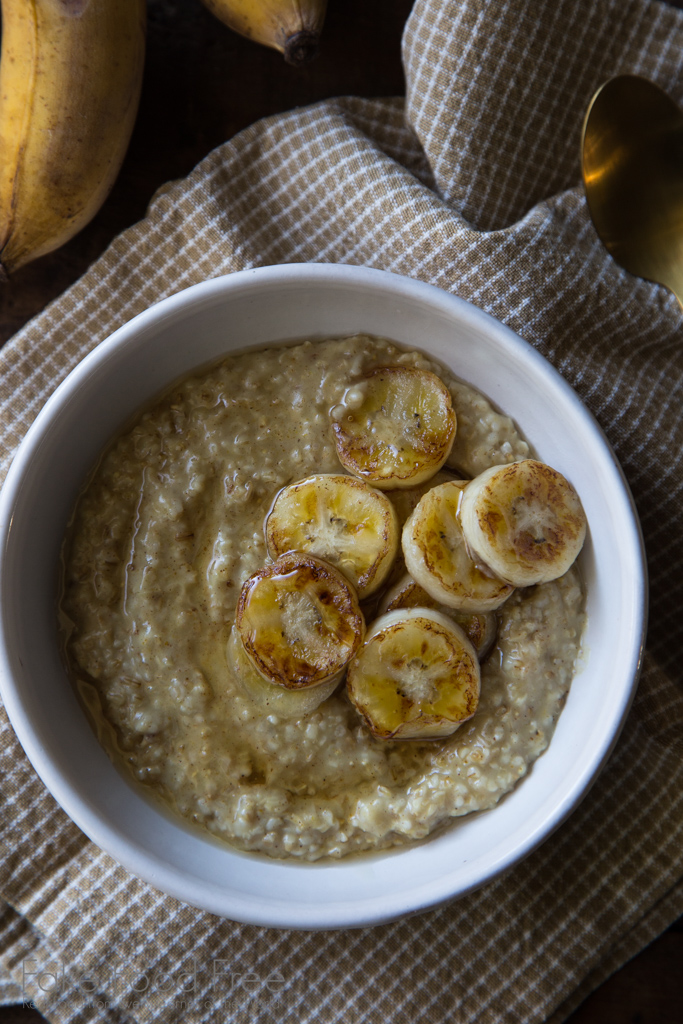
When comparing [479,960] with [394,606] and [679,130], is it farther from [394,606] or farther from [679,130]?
[679,130]

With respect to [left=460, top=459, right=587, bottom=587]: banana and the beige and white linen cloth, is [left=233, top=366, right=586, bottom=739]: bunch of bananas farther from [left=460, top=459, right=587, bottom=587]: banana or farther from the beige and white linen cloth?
the beige and white linen cloth

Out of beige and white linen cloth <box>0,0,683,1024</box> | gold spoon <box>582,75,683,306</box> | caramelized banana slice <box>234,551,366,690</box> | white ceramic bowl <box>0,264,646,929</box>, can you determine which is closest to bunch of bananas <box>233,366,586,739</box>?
caramelized banana slice <box>234,551,366,690</box>

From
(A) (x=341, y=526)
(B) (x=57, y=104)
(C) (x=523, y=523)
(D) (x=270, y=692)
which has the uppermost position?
(B) (x=57, y=104)

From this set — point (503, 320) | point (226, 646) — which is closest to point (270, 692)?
point (226, 646)

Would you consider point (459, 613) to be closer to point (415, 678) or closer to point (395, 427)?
point (415, 678)

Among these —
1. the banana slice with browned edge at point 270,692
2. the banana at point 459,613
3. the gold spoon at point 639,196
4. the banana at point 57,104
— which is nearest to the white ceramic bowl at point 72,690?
the banana at point 459,613

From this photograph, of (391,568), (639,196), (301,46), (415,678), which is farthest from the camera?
(639,196)

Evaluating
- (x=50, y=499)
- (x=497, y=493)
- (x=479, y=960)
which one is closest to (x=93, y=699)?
(x=50, y=499)
